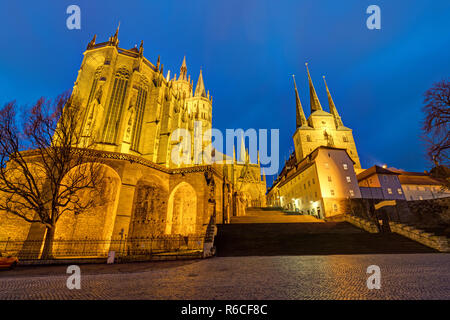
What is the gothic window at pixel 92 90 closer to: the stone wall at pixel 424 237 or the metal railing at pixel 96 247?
the metal railing at pixel 96 247

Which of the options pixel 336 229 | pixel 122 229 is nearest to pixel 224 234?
pixel 122 229

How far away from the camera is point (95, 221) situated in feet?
51.0

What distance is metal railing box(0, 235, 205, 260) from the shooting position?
1248cm

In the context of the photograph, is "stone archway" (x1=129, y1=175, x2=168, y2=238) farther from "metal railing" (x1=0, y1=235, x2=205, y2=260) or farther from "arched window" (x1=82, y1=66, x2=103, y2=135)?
"arched window" (x1=82, y1=66, x2=103, y2=135)

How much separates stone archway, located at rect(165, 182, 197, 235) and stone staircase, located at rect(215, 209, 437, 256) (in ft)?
12.8

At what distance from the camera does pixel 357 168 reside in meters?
39.2

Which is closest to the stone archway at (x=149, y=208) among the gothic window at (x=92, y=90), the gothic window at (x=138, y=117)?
the gothic window at (x=138, y=117)

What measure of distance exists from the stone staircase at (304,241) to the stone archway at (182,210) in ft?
12.8

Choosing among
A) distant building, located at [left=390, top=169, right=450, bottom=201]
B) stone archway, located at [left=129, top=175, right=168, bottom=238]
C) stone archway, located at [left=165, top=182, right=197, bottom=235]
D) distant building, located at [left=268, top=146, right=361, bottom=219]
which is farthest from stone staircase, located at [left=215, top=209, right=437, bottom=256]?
distant building, located at [left=390, top=169, right=450, bottom=201]

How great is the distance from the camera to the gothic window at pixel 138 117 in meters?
26.7

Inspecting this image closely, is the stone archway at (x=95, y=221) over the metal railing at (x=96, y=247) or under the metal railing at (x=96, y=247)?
over

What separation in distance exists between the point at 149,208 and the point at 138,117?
16.3m

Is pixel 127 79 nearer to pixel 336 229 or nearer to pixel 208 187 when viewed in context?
pixel 208 187
